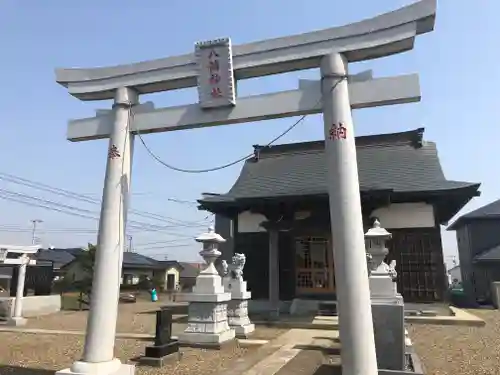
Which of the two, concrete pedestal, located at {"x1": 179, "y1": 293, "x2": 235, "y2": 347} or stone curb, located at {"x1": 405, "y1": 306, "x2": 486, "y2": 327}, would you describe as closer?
concrete pedestal, located at {"x1": 179, "y1": 293, "x2": 235, "y2": 347}

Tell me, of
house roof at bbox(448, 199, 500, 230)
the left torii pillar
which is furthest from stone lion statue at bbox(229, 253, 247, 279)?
house roof at bbox(448, 199, 500, 230)

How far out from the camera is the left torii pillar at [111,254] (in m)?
5.26

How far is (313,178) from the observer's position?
17.0 m

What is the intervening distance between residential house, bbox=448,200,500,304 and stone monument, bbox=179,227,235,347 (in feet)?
57.6

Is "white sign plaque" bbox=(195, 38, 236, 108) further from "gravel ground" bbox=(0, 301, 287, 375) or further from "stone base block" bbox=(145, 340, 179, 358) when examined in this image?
"stone base block" bbox=(145, 340, 179, 358)

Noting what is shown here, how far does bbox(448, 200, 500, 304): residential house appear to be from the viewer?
70.9ft

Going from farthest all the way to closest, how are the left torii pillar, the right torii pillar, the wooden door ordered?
1. the wooden door
2. the left torii pillar
3. the right torii pillar

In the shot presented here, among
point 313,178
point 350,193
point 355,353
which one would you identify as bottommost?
point 355,353

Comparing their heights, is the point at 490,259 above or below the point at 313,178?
below

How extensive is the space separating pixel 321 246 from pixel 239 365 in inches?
378

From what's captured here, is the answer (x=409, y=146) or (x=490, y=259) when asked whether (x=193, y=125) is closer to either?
(x=409, y=146)

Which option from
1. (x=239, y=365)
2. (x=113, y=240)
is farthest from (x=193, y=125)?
(x=239, y=365)

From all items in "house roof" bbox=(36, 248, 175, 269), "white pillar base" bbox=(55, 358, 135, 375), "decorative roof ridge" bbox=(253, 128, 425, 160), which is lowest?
"white pillar base" bbox=(55, 358, 135, 375)

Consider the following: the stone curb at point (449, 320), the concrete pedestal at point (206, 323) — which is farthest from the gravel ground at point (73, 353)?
the stone curb at point (449, 320)
